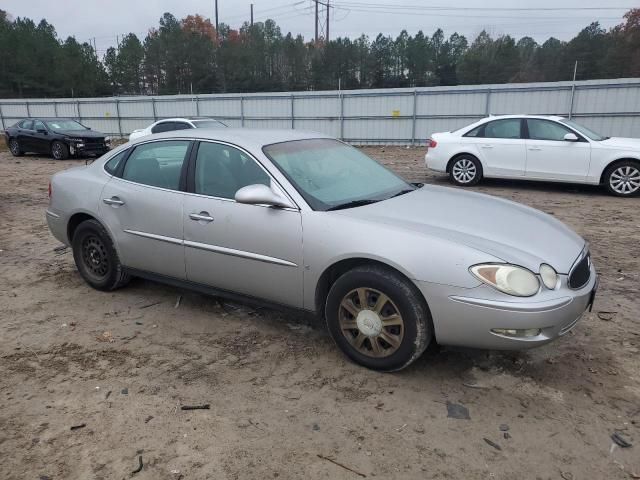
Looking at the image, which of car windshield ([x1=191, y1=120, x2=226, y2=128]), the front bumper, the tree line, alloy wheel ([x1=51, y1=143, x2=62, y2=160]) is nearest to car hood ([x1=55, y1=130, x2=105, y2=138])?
alloy wheel ([x1=51, y1=143, x2=62, y2=160])

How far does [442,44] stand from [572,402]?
198ft

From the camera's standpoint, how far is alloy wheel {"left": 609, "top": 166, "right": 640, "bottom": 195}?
9273 millimetres

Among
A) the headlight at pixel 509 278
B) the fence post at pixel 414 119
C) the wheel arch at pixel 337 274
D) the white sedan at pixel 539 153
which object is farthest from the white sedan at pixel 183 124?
the headlight at pixel 509 278

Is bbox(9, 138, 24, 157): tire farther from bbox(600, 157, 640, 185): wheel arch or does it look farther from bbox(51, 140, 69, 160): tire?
bbox(600, 157, 640, 185): wheel arch

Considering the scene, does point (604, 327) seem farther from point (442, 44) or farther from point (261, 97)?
point (442, 44)

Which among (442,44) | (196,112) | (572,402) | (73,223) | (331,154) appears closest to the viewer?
(572,402)

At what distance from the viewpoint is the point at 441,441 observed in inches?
104

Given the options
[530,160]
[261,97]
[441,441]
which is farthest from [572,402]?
[261,97]

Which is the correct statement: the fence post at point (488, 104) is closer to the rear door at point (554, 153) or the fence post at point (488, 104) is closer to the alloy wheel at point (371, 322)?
the rear door at point (554, 153)

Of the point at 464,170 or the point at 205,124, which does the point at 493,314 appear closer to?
the point at 464,170

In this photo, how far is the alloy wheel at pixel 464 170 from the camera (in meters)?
10.7

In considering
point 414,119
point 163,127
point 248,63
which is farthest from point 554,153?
point 248,63

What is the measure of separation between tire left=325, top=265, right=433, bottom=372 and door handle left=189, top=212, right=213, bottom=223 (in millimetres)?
1143

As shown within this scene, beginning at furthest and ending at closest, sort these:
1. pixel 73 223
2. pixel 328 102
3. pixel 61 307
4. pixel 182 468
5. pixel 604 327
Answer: pixel 328 102 → pixel 73 223 → pixel 61 307 → pixel 604 327 → pixel 182 468
